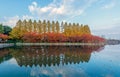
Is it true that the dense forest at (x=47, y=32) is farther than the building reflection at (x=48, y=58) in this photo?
Yes

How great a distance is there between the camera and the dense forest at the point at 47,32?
5972cm

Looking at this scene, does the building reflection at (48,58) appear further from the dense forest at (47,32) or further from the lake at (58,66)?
the dense forest at (47,32)

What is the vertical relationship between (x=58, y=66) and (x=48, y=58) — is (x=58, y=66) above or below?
below

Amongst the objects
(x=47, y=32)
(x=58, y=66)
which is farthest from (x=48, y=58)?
(x=47, y=32)

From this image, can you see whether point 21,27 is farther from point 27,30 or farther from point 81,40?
point 81,40

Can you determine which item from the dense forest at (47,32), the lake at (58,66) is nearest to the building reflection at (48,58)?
the lake at (58,66)

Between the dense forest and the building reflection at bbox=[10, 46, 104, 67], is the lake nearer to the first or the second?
the building reflection at bbox=[10, 46, 104, 67]

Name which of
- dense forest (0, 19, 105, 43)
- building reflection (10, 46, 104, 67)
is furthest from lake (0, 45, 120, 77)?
dense forest (0, 19, 105, 43)

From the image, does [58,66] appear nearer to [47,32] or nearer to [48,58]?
[48,58]

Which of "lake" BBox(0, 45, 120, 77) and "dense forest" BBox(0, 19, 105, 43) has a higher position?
"dense forest" BBox(0, 19, 105, 43)

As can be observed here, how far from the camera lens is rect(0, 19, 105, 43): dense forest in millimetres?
59719

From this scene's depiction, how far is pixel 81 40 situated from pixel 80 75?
52664mm

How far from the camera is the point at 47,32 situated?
6397cm

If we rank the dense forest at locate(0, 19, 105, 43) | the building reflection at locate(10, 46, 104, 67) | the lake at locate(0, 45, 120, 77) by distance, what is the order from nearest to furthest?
the lake at locate(0, 45, 120, 77), the building reflection at locate(10, 46, 104, 67), the dense forest at locate(0, 19, 105, 43)
